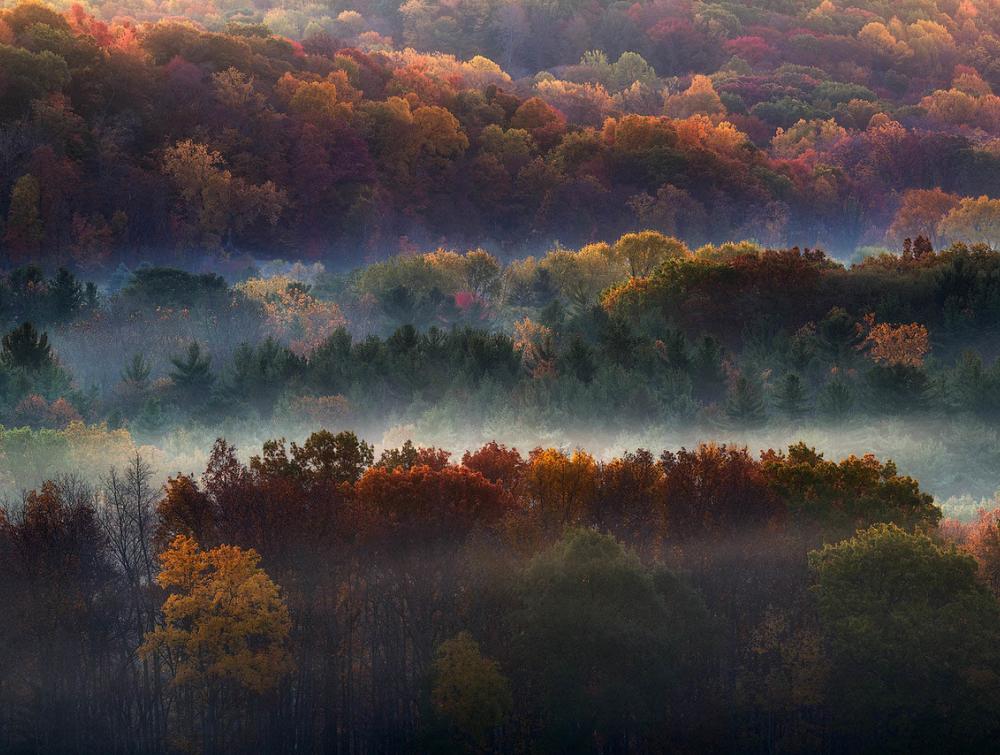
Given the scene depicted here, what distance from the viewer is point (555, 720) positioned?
61.3m

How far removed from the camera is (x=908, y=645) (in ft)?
199

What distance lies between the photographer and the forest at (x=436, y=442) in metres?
62.6

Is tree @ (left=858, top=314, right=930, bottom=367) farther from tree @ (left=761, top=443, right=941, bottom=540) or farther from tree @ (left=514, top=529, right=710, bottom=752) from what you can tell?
tree @ (left=514, top=529, right=710, bottom=752)

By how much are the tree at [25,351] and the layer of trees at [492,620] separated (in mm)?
37331

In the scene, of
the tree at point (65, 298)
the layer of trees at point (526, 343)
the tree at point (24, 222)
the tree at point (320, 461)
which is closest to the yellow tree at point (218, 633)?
the tree at point (320, 461)

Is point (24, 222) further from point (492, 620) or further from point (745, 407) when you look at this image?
point (492, 620)

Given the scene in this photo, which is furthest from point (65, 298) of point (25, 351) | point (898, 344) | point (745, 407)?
point (898, 344)

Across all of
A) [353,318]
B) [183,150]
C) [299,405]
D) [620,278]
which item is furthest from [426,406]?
[183,150]

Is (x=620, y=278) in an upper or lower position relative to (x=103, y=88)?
lower

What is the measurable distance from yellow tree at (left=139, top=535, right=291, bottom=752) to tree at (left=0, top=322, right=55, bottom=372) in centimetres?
4696

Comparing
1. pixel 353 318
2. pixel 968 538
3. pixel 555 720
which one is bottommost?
pixel 555 720

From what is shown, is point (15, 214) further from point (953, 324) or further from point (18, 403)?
point (953, 324)

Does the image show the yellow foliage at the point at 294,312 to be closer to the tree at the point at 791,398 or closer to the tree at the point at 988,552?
the tree at the point at 791,398

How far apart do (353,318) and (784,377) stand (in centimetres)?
5008
